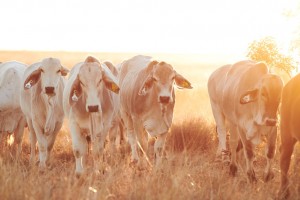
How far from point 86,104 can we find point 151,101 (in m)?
1.68

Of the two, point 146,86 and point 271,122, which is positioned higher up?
point 146,86

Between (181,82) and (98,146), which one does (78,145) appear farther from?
(181,82)

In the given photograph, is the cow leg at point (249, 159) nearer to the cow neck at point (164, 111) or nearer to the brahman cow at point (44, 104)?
the cow neck at point (164, 111)

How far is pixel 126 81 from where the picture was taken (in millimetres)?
9984

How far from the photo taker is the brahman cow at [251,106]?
Answer: 742 cm

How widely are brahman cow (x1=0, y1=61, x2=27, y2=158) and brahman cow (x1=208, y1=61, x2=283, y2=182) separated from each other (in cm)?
380

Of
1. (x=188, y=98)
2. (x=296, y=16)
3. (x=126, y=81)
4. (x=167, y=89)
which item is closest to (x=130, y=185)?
(x=167, y=89)

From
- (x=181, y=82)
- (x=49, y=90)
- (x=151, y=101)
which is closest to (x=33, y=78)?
(x=49, y=90)

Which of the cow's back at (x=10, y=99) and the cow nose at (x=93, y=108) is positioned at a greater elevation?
the cow nose at (x=93, y=108)

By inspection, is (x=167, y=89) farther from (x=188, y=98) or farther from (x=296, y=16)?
(x=188, y=98)

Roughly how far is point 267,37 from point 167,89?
15.8ft

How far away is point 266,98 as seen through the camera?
24.4 ft

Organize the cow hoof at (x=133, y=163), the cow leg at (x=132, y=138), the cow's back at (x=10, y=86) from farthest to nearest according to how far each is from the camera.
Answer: the cow's back at (x=10, y=86) → the cow leg at (x=132, y=138) → the cow hoof at (x=133, y=163)

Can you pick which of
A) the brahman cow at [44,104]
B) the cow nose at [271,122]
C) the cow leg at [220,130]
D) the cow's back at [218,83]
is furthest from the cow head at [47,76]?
the cow nose at [271,122]
